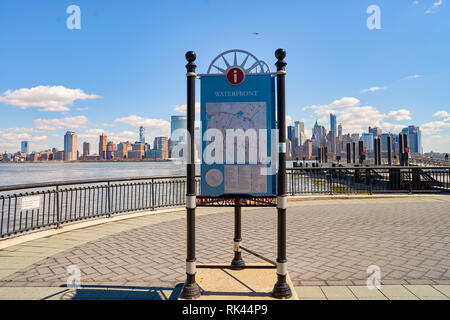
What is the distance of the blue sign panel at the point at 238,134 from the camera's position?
3691 millimetres

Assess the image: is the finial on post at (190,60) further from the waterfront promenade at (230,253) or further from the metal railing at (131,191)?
the metal railing at (131,191)

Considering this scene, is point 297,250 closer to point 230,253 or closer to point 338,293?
point 230,253

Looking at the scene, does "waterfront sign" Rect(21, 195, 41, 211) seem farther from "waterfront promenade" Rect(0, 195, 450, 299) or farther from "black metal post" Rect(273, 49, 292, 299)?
"black metal post" Rect(273, 49, 292, 299)

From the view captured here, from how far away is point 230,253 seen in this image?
5.20m

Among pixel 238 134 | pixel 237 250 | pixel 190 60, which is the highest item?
pixel 190 60

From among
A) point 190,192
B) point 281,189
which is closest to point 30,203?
point 190,192

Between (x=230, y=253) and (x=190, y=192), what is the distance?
238 cm

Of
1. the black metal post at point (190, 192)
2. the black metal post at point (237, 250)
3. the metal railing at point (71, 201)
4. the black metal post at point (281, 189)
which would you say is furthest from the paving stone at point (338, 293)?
the metal railing at point (71, 201)

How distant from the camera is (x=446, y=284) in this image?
379 cm

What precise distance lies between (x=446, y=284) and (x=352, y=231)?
116 inches

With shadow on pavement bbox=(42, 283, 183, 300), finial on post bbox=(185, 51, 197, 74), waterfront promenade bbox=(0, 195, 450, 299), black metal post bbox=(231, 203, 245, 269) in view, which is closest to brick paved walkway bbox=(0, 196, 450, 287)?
waterfront promenade bbox=(0, 195, 450, 299)
